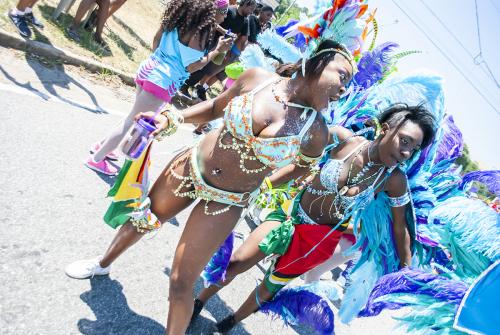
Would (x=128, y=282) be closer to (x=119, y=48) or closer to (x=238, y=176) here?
(x=238, y=176)

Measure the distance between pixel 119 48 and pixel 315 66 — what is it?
5878mm

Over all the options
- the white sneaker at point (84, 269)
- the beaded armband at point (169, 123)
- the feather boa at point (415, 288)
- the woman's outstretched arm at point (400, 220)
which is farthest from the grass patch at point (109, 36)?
the feather boa at point (415, 288)

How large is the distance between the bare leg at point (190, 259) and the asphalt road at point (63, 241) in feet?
1.60

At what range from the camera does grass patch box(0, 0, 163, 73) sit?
5.67 meters

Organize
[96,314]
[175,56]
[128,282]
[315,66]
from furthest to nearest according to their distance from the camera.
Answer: [175,56] → [128,282] → [96,314] → [315,66]

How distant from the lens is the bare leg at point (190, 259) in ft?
7.06

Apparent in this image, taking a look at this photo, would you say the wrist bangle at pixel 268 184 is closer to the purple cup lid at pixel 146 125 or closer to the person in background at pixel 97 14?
the purple cup lid at pixel 146 125

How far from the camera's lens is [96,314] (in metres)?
2.40

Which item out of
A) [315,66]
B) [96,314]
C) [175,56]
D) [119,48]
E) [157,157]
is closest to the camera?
[315,66]

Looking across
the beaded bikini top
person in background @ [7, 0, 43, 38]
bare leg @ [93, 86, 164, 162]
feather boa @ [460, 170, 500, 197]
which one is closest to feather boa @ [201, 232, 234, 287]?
the beaded bikini top

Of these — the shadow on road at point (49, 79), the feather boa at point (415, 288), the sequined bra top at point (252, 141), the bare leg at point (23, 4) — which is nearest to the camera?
the feather boa at point (415, 288)

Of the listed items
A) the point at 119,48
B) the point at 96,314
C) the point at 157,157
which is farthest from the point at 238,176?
the point at 119,48

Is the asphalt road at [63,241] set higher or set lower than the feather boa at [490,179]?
lower

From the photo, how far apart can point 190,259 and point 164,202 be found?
390 mm
